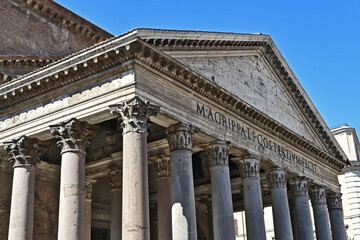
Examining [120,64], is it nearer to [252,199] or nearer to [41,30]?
[252,199]

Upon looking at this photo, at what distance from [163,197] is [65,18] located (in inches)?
372

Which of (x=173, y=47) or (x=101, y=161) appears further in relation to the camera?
(x=101, y=161)

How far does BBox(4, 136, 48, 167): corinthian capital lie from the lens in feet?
39.1

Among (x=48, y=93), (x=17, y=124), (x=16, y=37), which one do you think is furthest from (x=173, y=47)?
(x=16, y=37)

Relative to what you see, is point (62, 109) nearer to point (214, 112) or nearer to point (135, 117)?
point (135, 117)

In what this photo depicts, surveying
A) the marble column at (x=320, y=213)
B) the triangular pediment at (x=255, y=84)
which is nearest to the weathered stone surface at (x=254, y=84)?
the triangular pediment at (x=255, y=84)

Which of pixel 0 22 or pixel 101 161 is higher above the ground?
pixel 0 22

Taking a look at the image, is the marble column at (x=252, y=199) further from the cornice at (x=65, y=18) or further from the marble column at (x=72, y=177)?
the cornice at (x=65, y=18)

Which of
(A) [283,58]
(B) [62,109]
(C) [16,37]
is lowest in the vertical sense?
(B) [62,109]

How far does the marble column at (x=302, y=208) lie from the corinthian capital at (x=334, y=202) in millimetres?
3385

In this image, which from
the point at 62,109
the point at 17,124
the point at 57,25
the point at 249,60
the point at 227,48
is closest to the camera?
the point at 62,109

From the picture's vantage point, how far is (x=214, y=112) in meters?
12.9

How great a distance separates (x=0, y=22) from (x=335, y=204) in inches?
578

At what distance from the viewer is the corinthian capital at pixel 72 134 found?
428 inches
